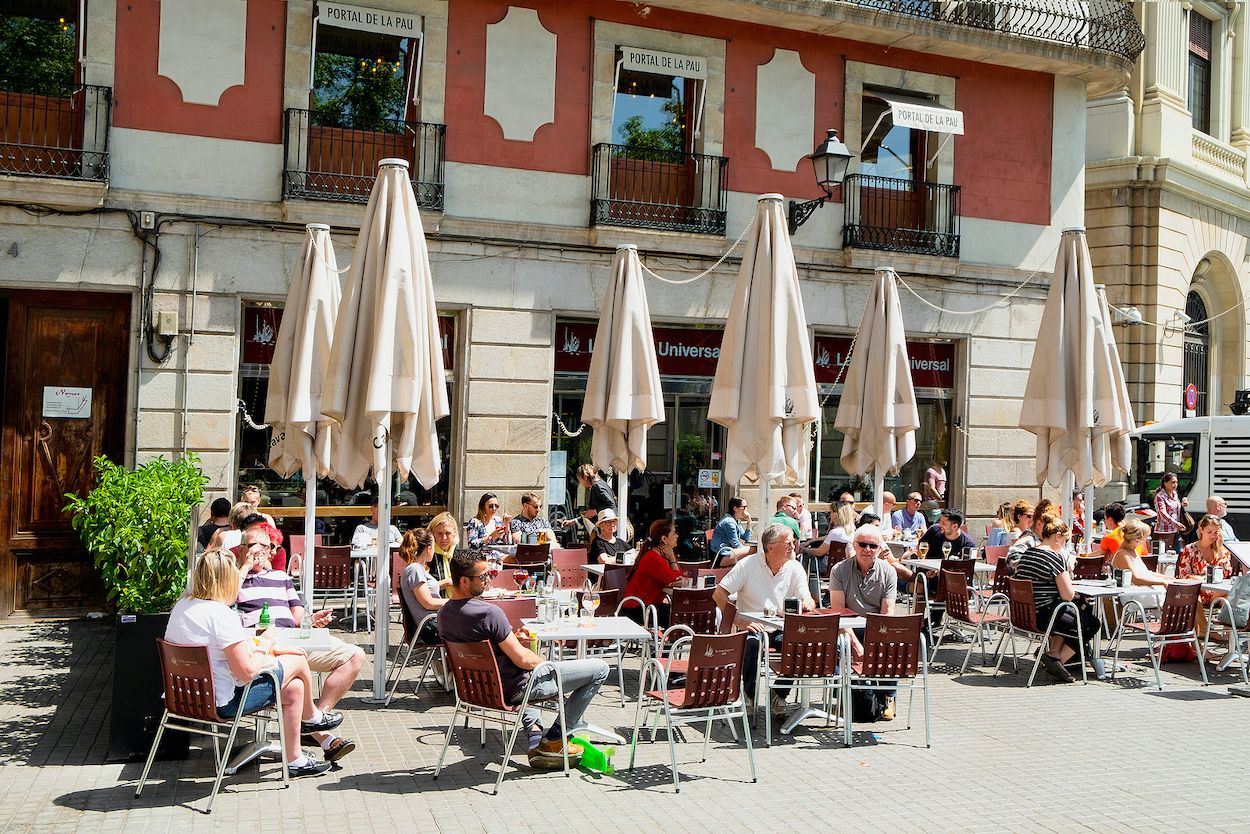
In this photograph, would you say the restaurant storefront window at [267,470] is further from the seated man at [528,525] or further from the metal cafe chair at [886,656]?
the metal cafe chair at [886,656]

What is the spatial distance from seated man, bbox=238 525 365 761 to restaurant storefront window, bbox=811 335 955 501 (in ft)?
35.2

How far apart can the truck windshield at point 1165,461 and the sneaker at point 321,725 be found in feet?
58.6

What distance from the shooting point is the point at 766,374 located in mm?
10039

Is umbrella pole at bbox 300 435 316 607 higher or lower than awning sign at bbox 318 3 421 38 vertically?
lower

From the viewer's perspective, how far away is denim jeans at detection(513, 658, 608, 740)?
24.6 feet

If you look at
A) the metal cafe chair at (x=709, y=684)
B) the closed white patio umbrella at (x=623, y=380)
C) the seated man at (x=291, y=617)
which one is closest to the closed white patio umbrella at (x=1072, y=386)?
the closed white patio umbrella at (x=623, y=380)

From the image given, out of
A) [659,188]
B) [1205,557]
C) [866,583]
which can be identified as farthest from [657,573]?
[659,188]

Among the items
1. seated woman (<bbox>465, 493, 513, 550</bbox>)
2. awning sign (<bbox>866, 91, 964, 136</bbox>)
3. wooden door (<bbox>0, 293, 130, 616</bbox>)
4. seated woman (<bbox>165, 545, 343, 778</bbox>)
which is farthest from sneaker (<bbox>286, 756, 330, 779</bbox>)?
awning sign (<bbox>866, 91, 964, 136</bbox>)

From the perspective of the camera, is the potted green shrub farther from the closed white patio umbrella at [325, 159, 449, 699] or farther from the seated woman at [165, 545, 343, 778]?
the closed white patio umbrella at [325, 159, 449, 699]

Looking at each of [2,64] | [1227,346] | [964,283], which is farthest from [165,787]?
[1227,346]

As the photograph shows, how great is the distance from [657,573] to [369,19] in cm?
931

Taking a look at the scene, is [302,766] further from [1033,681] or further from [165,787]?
[1033,681]

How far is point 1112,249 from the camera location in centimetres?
2459

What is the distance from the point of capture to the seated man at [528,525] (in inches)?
535
